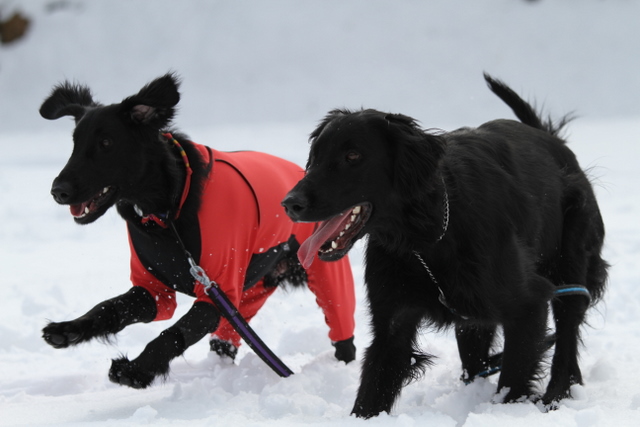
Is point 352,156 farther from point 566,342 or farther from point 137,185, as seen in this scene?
point 566,342

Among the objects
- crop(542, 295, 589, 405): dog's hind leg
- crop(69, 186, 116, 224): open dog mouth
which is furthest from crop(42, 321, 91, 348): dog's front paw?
crop(542, 295, 589, 405): dog's hind leg

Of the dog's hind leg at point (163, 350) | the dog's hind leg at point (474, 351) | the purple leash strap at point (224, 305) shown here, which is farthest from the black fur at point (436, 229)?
the dog's hind leg at point (163, 350)

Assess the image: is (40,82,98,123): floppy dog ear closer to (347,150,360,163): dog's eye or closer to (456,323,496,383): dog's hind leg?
(347,150,360,163): dog's eye

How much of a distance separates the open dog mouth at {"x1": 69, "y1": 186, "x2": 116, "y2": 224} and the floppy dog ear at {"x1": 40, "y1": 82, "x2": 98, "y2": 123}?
1.94 ft

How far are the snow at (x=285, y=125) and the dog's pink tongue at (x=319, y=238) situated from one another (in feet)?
2.05

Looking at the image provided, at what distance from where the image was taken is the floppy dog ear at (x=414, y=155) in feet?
9.89

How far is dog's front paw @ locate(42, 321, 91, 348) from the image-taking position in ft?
11.5

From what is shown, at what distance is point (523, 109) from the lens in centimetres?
439

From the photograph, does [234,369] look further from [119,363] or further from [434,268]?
[434,268]

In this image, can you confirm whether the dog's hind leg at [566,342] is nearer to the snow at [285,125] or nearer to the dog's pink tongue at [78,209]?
the snow at [285,125]

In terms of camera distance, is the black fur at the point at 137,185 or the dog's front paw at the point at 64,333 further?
the black fur at the point at 137,185

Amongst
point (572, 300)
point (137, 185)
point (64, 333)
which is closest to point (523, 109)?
point (572, 300)

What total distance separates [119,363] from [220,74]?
A: 14.9 metres

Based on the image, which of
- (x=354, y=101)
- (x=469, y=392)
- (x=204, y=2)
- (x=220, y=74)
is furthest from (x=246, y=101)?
(x=469, y=392)
